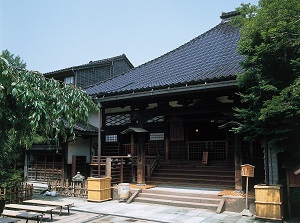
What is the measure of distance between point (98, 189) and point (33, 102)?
794cm

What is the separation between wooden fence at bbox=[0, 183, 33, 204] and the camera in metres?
11.2

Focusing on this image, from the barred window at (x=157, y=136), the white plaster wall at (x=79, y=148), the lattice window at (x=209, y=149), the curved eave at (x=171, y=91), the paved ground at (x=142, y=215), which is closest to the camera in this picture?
the paved ground at (x=142, y=215)

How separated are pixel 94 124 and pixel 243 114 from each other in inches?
396

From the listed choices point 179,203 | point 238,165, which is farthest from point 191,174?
point 238,165

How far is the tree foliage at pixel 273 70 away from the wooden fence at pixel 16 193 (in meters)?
9.06

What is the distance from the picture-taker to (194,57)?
15.4 metres

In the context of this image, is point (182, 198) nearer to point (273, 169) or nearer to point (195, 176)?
point (195, 176)

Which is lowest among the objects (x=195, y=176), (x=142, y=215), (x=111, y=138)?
(x=142, y=215)

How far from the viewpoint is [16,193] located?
457 inches

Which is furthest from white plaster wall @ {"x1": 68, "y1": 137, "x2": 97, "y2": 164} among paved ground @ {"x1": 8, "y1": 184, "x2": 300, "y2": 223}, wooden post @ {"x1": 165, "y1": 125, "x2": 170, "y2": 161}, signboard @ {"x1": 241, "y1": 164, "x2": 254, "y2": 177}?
signboard @ {"x1": 241, "y1": 164, "x2": 254, "y2": 177}

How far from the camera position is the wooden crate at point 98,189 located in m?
11.9

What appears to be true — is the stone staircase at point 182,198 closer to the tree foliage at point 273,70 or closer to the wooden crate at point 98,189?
the wooden crate at point 98,189

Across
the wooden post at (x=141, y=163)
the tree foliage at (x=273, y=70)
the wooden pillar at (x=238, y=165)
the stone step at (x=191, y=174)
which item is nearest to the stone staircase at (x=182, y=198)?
the wooden post at (x=141, y=163)

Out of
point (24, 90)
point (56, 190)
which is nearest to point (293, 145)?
point (24, 90)
